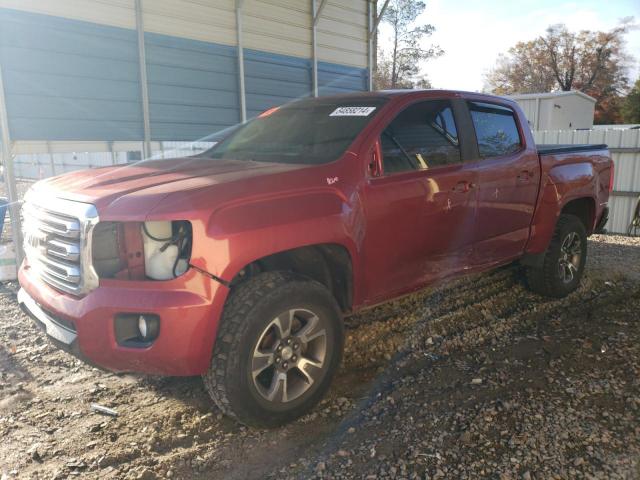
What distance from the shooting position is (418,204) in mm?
3520

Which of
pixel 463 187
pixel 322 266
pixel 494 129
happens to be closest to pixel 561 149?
pixel 494 129

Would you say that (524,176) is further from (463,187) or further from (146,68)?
(146,68)

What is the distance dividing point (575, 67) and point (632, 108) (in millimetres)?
6296

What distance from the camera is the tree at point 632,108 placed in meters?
42.6

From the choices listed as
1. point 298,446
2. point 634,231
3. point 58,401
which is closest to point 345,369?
point 298,446

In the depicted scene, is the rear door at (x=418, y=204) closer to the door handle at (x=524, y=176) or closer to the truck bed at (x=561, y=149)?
the door handle at (x=524, y=176)

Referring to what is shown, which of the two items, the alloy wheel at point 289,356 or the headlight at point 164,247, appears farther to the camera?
the alloy wheel at point 289,356

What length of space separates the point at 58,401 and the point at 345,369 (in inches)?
72.0

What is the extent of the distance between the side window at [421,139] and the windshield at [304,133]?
204mm

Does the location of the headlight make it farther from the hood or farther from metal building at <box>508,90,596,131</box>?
metal building at <box>508,90,596,131</box>

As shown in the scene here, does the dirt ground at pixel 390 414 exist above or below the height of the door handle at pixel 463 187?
below

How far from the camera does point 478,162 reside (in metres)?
4.06

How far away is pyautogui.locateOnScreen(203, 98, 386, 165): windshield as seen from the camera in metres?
3.45

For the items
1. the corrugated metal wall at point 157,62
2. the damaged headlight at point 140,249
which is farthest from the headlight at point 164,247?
the corrugated metal wall at point 157,62
